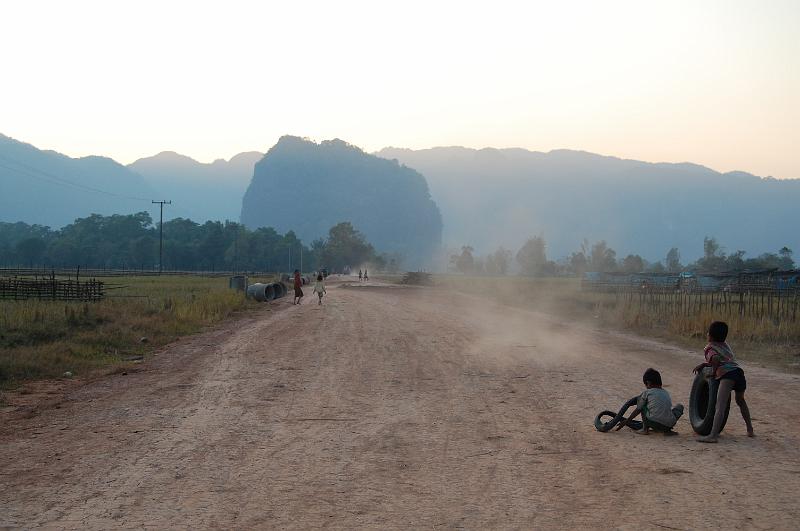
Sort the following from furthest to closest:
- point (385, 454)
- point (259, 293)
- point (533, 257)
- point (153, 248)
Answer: point (533, 257), point (153, 248), point (259, 293), point (385, 454)

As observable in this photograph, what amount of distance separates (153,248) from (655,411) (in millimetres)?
163583

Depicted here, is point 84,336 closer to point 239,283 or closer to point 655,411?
point 655,411

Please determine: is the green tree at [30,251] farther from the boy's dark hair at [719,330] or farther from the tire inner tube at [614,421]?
the boy's dark hair at [719,330]

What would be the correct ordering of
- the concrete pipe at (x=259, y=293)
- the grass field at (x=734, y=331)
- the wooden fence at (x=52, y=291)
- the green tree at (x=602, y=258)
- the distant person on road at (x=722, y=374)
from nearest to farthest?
the distant person on road at (x=722, y=374) < the grass field at (x=734, y=331) < the wooden fence at (x=52, y=291) < the concrete pipe at (x=259, y=293) < the green tree at (x=602, y=258)

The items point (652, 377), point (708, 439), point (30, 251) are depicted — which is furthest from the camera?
point (30, 251)

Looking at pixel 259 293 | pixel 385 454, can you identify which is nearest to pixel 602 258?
pixel 259 293

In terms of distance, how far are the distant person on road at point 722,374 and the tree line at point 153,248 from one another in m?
143

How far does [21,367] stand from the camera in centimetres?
1427

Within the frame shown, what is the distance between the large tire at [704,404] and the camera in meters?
8.59

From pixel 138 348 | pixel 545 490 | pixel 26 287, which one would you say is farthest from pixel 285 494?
pixel 26 287

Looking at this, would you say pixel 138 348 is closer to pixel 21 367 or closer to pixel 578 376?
pixel 21 367

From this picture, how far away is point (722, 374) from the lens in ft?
28.2

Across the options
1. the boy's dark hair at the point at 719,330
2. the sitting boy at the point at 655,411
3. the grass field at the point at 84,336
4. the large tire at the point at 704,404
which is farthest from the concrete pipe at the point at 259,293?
the boy's dark hair at the point at 719,330

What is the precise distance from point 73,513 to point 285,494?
178 cm
